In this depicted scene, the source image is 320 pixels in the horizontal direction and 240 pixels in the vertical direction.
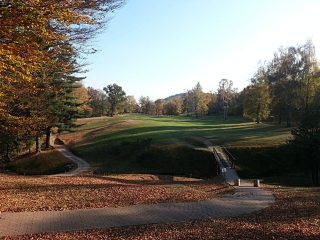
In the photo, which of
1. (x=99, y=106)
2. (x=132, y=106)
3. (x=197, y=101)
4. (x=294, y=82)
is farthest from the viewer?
(x=132, y=106)

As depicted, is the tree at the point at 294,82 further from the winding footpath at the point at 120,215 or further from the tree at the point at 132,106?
the tree at the point at 132,106

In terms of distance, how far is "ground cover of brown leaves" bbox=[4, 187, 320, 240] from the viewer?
9477 mm

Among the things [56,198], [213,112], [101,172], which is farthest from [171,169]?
[213,112]

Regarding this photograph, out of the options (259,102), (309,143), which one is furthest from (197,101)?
(309,143)

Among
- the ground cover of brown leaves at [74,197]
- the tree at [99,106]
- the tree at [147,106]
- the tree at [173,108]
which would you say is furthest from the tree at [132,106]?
the ground cover of brown leaves at [74,197]

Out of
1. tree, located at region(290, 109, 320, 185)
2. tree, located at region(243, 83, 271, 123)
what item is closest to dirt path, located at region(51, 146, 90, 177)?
tree, located at region(290, 109, 320, 185)

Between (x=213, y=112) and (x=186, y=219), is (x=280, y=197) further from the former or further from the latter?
(x=213, y=112)

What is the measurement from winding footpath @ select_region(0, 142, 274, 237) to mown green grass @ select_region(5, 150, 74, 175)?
27944mm

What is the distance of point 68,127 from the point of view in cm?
5153

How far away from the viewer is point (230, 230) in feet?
33.7

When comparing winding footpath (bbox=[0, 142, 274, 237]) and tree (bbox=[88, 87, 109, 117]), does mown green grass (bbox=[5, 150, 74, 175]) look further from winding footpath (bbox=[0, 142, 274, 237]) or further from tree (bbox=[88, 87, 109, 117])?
tree (bbox=[88, 87, 109, 117])

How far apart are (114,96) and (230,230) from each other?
106 m

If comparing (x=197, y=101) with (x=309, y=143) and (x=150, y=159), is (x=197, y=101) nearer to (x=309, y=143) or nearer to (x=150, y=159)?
(x=150, y=159)

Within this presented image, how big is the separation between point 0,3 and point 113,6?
3583 millimetres
